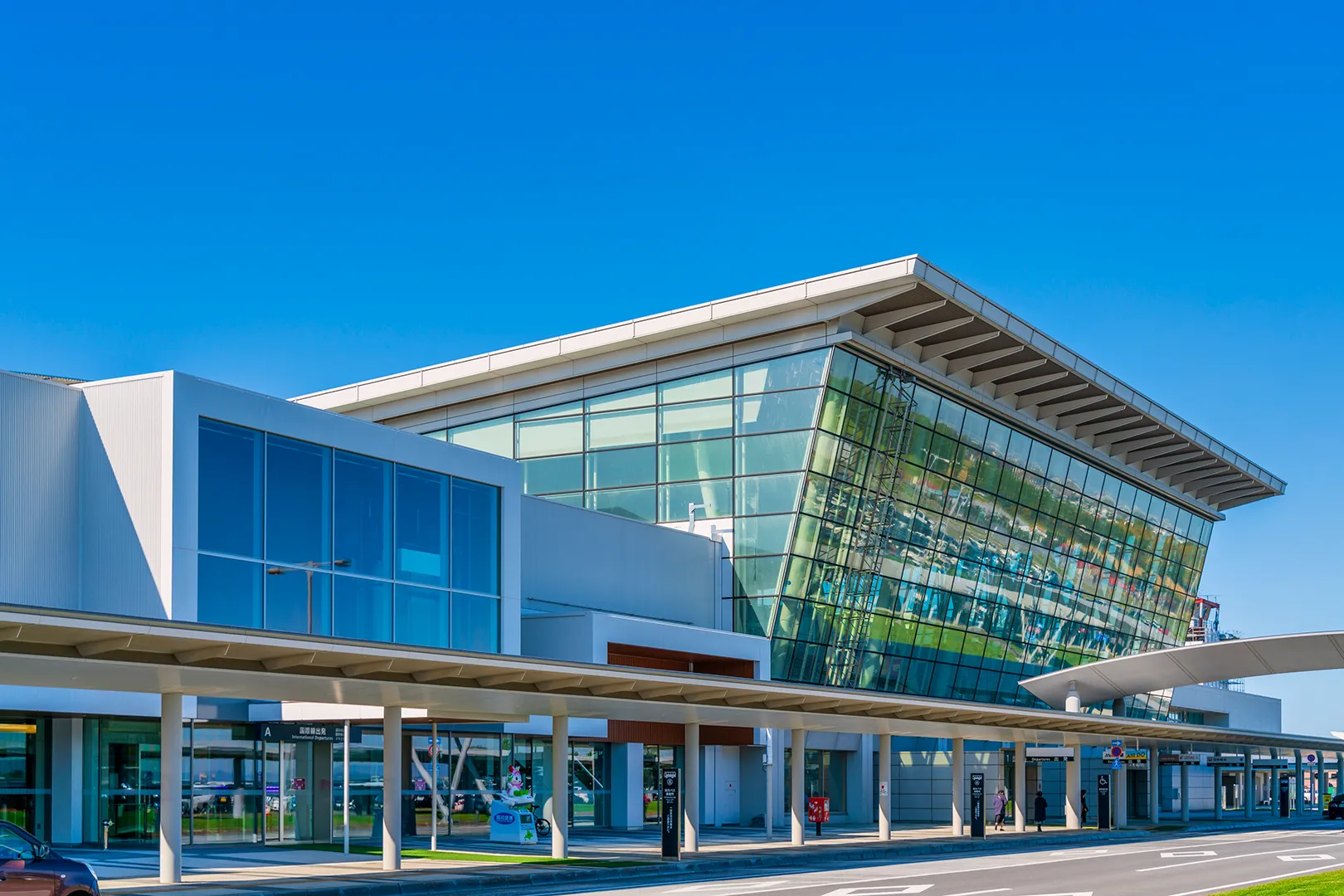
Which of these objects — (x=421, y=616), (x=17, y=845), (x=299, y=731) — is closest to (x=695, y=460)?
(x=421, y=616)

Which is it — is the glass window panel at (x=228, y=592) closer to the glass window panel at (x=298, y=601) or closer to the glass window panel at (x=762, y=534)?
the glass window panel at (x=298, y=601)

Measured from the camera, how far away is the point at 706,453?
50375 millimetres

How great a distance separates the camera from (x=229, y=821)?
33969mm

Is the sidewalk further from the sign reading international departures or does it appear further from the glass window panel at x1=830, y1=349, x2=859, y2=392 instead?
the glass window panel at x1=830, y1=349, x2=859, y2=392

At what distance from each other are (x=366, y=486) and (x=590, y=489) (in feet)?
58.3

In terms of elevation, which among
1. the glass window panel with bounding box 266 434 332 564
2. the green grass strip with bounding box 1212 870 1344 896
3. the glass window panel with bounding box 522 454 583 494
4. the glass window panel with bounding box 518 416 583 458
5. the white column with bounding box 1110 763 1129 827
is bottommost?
the white column with bounding box 1110 763 1129 827

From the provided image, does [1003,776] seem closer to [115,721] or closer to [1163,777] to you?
[1163,777]

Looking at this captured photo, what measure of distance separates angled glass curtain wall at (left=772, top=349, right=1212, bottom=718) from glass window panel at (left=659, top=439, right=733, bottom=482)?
323 cm

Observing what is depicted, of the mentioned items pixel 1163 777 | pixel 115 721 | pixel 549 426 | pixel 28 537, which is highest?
pixel 549 426

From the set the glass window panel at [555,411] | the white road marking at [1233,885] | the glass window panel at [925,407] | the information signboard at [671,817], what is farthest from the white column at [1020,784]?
the information signboard at [671,817]

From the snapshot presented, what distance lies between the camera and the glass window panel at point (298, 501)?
107 ft

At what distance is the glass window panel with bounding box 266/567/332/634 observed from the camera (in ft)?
105

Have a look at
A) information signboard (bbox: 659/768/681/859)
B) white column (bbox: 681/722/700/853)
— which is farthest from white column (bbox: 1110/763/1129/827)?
information signboard (bbox: 659/768/681/859)

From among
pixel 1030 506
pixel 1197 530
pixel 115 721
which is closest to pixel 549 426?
pixel 1030 506
